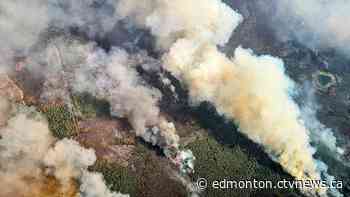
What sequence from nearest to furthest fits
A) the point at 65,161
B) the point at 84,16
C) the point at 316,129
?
the point at 65,161 < the point at 316,129 < the point at 84,16

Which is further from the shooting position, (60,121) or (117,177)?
(60,121)

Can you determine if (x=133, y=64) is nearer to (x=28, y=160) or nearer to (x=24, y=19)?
(x=24, y=19)

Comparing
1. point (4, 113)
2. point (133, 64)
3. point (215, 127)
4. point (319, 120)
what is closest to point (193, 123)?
point (215, 127)

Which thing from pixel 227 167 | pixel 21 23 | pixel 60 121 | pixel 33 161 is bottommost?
pixel 33 161

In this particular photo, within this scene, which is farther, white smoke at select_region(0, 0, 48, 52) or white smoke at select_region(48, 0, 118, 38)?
white smoke at select_region(48, 0, 118, 38)

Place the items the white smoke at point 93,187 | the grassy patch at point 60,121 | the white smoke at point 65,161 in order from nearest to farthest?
the white smoke at point 93,187
the white smoke at point 65,161
the grassy patch at point 60,121

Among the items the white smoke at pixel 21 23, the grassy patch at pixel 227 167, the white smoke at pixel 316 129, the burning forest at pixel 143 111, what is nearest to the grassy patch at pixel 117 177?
the burning forest at pixel 143 111

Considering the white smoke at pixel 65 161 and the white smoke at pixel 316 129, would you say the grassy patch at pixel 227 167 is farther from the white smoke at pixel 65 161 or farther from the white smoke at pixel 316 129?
the white smoke at pixel 65 161

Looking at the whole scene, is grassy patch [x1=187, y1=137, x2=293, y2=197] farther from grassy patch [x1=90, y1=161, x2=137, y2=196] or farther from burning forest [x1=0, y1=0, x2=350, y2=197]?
grassy patch [x1=90, y1=161, x2=137, y2=196]

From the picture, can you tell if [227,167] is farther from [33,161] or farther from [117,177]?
[33,161]

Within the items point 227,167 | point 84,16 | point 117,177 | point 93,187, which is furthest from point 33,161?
point 84,16

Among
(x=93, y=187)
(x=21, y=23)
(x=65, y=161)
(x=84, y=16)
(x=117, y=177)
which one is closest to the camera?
(x=65, y=161)

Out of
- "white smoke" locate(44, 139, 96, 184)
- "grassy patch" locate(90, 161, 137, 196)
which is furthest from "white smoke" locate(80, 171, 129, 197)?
"grassy patch" locate(90, 161, 137, 196)
